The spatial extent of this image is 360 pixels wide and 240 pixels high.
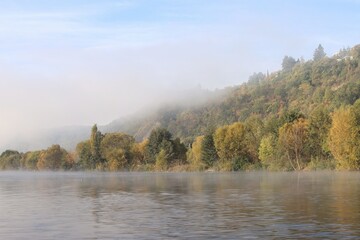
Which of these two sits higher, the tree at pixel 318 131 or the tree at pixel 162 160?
the tree at pixel 318 131

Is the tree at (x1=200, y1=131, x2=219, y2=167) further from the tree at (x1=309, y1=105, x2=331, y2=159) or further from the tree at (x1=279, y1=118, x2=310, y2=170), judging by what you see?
the tree at (x1=309, y1=105, x2=331, y2=159)

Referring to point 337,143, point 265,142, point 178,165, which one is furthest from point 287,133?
point 178,165

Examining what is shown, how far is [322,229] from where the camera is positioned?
2953 cm

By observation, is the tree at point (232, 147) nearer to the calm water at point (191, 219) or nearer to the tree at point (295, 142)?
the tree at point (295, 142)

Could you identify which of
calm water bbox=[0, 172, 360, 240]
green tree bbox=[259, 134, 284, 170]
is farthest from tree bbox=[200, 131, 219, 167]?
calm water bbox=[0, 172, 360, 240]

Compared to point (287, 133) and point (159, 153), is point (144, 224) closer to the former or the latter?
point (287, 133)

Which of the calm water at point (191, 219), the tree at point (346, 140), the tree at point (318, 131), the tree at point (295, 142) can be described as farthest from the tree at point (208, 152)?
the calm water at point (191, 219)

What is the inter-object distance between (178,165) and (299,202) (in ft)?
490

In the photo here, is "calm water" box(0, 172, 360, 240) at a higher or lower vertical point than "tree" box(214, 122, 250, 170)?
lower

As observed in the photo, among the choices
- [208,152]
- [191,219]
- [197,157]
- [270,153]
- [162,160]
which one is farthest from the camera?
[162,160]

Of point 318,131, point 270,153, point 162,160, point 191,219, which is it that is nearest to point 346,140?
point 318,131

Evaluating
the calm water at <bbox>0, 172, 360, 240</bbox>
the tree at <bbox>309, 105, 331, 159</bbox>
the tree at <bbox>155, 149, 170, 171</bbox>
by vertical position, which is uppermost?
the tree at <bbox>309, 105, 331, 159</bbox>

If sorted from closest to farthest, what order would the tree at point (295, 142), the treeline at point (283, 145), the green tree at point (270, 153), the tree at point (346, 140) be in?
the tree at point (346, 140), the treeline at point (283, 145), the tree at point (295, 142), the green tree at point (270, 153)

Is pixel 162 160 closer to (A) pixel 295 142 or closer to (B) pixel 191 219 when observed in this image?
(A) pixel 295 142
